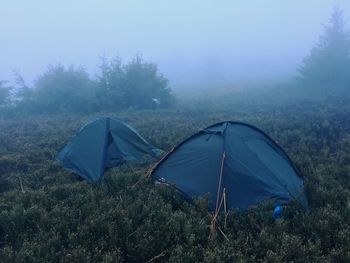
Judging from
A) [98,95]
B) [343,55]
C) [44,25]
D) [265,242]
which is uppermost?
[44,25]

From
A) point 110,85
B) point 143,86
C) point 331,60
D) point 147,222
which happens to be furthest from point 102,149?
point 331,60

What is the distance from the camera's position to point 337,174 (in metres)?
9.00

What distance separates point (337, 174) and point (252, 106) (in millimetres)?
15656

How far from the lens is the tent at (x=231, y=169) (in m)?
7.50

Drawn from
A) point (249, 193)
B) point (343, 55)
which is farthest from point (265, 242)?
point (343, 55)

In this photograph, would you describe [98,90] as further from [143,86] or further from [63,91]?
[143,86]

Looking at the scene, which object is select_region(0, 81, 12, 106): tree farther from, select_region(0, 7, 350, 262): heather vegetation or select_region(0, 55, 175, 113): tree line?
select_region(0, 7, 350, 262): heather vegetation

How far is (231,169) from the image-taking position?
7734 mm

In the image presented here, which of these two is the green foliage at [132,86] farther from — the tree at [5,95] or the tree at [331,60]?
the tree at [331,60]

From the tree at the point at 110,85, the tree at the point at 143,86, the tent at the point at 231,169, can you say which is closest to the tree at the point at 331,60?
the tree at the point at 143,86

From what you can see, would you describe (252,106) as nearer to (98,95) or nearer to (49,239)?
(98,95)

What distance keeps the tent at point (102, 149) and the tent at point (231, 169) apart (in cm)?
202

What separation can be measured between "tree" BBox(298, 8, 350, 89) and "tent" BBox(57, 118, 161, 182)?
84.1 feet

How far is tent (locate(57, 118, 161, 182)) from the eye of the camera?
33.4 ft
